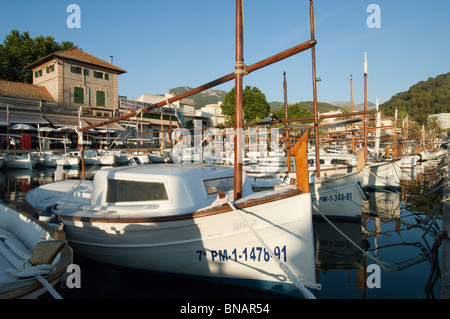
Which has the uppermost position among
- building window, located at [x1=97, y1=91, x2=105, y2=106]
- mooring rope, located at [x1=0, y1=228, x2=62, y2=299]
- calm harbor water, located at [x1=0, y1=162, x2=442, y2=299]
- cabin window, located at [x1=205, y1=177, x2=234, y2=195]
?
building window, located at [x1=97, y1=91, x2=105, y2=106]

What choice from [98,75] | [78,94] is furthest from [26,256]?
[98,75]

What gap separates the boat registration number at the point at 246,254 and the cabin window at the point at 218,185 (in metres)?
1.44

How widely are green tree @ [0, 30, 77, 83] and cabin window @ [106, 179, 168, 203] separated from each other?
5242 cm

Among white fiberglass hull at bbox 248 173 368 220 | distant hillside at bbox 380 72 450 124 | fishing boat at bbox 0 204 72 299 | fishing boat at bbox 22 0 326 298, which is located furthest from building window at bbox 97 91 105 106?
distant hillside at bbox 380 72 450 124

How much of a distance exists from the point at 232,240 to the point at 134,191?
2557 millimetres

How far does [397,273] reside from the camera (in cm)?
672

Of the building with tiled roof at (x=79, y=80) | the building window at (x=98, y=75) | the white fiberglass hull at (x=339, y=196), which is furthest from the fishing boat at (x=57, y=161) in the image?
the white fiberglass hull at (x=339, y=196)

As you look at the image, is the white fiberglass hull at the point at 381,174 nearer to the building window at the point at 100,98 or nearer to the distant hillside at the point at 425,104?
the building window at the point at 100,98

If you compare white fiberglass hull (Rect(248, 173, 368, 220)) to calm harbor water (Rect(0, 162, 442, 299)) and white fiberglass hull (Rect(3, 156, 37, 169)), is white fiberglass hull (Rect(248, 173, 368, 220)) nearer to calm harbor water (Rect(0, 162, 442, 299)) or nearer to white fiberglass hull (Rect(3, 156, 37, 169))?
calm harbor water (Rect(0, 162, 442, 299))

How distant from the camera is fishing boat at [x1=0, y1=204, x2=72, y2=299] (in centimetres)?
334

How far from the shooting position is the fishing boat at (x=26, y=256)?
10.9 feet

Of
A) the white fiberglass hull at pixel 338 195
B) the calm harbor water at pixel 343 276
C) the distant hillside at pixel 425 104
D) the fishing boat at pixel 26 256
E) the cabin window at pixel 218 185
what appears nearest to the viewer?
the fishing boat at pixel 26 256
